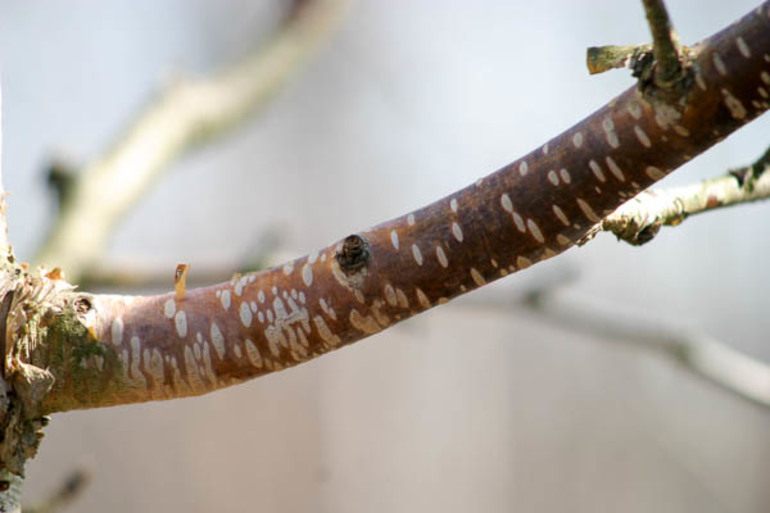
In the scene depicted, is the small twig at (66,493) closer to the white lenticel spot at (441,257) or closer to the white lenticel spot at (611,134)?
the white lenticel spot at (441,257)

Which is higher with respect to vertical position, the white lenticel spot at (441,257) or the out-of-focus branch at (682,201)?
the out-of-focus branch at (682,201)

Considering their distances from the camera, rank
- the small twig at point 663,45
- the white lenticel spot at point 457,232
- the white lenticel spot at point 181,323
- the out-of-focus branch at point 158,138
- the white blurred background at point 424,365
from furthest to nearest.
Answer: the white blurred background at point 424,365 < the out-of-focus branch at point 158,138 < the white lenticel spot at point 181,323 < the white lenticel spot at point 457,232 < the small twig at point 663,45

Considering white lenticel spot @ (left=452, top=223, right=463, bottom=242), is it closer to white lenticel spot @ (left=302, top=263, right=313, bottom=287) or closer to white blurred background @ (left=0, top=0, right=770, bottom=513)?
white lenticel spot @ (left=302, top=263, right=313, bottom=287)

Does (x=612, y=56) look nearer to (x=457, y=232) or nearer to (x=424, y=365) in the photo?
(x=457, y=232)

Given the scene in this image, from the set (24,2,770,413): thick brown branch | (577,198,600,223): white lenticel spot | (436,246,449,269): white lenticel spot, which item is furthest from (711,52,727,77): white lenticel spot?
(436,246,449,269): white lenticel spot

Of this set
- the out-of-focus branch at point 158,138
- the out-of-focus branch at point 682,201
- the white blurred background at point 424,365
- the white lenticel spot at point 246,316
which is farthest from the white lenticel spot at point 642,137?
the white blurred background at point 424,365

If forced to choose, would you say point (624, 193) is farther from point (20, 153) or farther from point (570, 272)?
point (20, 153)

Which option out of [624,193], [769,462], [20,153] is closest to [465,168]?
[20,153]

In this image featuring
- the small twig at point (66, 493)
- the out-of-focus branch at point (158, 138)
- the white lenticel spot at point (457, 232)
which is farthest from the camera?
the out-of-focus branch at point (158, 138)
